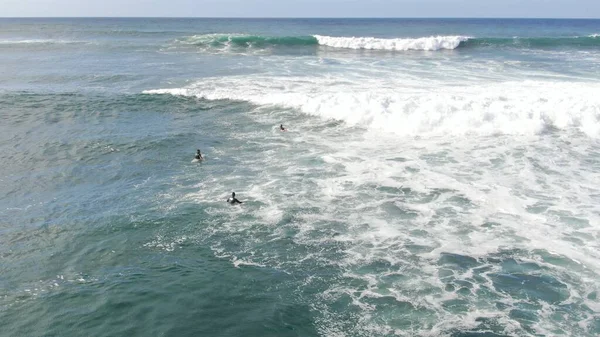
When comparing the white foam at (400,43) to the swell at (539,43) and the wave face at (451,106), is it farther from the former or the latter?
the wave face at (451,106)

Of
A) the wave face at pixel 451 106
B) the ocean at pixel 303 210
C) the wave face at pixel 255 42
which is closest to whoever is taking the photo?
the ocean at pixel 303 210

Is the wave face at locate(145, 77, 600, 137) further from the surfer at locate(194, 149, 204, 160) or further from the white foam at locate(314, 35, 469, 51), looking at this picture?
the white foam at locate(314, 35, 469, 51)

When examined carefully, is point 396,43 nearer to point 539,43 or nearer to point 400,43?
point 400,43

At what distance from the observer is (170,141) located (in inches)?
923

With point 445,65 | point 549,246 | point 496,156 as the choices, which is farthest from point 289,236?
point 445,65

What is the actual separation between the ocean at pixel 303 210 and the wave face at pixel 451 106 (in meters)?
0.14

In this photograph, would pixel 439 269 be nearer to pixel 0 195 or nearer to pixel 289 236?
pixel 289 236

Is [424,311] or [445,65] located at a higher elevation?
[445,65]

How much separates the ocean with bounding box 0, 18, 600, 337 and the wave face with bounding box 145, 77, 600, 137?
139 mm

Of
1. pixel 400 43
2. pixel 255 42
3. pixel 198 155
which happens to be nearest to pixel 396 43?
pixel 400 43

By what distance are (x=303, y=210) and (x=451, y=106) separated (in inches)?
562

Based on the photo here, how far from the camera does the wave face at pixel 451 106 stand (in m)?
24.3

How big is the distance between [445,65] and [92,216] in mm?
39358

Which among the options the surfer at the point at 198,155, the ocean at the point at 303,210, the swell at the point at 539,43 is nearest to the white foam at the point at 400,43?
the swell at the point at 539,43
